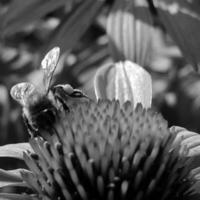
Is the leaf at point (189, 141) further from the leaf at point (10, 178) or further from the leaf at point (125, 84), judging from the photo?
the leaf at point (10, 178)

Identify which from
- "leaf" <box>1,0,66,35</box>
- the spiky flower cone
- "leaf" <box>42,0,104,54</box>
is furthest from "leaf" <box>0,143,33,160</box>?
"leaf" <box>1,0,66,35</box>

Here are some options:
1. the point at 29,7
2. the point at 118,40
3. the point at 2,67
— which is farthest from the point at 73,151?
the point at 2,67

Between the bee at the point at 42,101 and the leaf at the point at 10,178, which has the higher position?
the bee at the point at 42,101

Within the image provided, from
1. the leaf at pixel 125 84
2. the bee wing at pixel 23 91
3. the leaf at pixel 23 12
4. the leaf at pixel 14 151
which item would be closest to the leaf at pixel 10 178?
the leaf at pixel 14 151

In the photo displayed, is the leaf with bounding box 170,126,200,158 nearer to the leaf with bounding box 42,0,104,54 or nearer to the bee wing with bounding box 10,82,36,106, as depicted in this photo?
the bee wing with bounding box 10,82,36,106

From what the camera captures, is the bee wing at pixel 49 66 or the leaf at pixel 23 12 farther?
the leaf at pixel 23 12

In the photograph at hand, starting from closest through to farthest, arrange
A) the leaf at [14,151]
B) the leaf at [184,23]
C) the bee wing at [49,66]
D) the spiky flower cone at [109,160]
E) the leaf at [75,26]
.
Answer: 1. the spiky flower cone at [109,160]
2. the bee wing at [49,66]
3. the leaf at [14,151]
4. the leaf at [184,23]
5. the leaf at [75,26]
